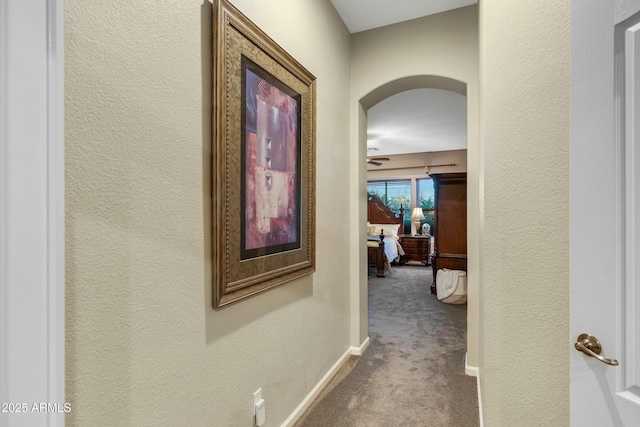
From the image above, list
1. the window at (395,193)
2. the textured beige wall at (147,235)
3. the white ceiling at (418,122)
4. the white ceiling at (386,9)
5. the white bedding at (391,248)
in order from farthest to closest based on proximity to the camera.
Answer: the window at (395,193), the white bedding at (391,248), the white ceiling at (418,122), the white ceiling at (386,9), the textured beige wall at (147,235)

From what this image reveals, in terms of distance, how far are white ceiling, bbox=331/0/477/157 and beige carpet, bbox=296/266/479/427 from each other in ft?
9.28

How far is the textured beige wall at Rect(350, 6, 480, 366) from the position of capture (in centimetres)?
250

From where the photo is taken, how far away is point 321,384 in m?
2.24

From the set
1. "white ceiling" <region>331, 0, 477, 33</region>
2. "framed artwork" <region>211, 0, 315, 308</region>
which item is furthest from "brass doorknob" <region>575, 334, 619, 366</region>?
"white ceiling" <region>331, 0, 477, 33</region>

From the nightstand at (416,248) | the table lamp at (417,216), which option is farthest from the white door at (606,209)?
the table lamp at (417,216)

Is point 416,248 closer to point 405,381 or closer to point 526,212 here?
point 405,381

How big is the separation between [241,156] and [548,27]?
55.7 inches

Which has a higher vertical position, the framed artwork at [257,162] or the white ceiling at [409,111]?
the white ceiling at [409,111]

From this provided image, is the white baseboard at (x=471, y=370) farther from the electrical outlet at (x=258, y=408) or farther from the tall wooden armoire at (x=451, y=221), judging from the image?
the tall wooden armoire at (x=451, y=221)

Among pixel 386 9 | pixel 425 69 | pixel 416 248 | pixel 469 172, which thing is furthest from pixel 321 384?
pixel 416 248

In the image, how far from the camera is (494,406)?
1.47 m

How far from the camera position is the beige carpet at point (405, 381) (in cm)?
196

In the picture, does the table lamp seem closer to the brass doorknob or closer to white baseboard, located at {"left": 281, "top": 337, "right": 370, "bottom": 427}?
white baseboard, located at {"left": 281, "top": 337, "right": 370, "bottom": 427}

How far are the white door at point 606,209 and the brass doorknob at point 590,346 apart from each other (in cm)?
1
